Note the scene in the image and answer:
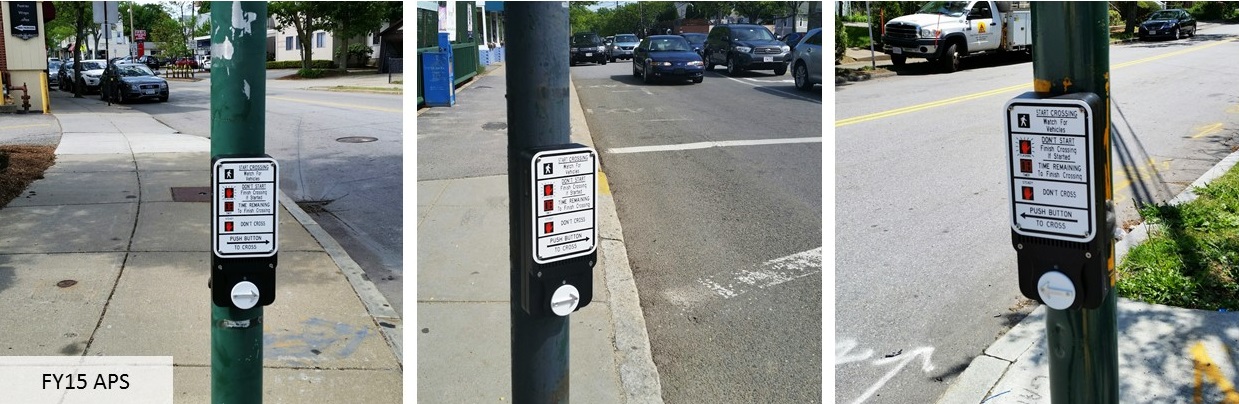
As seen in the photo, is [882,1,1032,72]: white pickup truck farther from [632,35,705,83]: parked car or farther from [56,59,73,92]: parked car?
[56,59,73,92]: parked car

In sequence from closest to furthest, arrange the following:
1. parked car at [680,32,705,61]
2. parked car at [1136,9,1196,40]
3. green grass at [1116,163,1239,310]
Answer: green grass at [1116,163,1239,310] → parked car at [680,32,705,61] → parked car at [1136,9,1196,40]

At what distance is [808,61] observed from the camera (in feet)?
57.3

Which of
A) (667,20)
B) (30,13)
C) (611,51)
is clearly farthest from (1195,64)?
(30,13)

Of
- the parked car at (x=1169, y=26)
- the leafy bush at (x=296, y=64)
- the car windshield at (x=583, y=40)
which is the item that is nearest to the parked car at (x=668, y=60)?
the car windshield at (x=583, y=40)

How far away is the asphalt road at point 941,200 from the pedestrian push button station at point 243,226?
2.14 m

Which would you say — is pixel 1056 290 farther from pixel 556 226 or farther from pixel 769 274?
pixel 769 274

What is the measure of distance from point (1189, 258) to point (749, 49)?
661 inches

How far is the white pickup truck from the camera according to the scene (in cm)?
1881

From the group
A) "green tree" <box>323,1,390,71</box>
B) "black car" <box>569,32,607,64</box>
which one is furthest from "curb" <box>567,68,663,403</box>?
"green tree" <box>323,1,390,71</box>

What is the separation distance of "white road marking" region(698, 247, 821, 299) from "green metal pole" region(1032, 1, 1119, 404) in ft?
11.7

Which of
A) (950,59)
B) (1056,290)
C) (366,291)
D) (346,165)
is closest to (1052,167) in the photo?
(1056,290)

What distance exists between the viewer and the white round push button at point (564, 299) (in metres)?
2.31

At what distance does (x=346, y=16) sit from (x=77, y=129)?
2379cm

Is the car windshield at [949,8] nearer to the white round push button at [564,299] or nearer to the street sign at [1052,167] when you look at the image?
the street sign at [1052,167]
